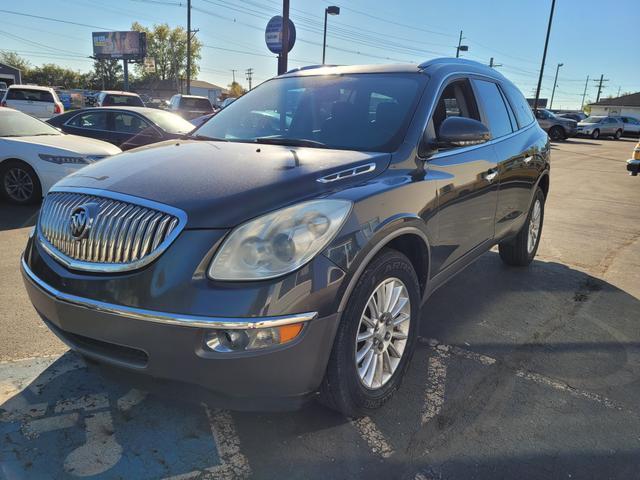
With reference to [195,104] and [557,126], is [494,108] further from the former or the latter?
[557,126]

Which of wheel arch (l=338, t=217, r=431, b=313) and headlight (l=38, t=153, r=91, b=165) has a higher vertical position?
wheel arch (l=338, t=217, r=431, b=313)

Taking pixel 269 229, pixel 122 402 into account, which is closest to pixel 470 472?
pixel 269 229

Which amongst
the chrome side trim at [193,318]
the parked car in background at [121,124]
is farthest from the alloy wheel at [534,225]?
the parked car in background at [121,124]

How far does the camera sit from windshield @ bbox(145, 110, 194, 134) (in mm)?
9508

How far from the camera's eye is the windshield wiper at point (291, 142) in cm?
299

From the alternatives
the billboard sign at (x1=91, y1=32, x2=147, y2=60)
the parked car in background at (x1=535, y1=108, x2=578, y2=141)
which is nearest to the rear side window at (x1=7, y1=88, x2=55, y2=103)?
the parked car in background at (x1=535, y1=108, x2=578, y2=141)

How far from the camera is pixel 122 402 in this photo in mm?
2623

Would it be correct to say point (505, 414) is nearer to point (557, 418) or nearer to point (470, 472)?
point (557, 418)

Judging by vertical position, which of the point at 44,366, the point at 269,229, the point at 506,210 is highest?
the point at 269,229

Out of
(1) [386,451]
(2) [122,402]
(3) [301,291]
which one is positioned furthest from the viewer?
(2) [122,402]

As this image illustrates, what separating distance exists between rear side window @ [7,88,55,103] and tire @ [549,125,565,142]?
26089 mm

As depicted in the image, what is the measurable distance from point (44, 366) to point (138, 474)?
3.92ft

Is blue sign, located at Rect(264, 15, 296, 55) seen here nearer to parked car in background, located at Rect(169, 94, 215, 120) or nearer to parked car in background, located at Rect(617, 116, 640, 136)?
parked car in background, located at Rect(169, 94, 215, 120)

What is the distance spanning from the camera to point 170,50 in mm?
94812
